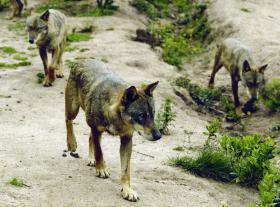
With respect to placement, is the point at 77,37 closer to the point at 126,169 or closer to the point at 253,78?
the point at 253,78

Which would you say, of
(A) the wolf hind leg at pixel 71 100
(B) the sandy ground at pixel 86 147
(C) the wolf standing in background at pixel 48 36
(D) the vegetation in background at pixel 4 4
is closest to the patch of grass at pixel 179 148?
(B) the sandy ground at pixel 86 147

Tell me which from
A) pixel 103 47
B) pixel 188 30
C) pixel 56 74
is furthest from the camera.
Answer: pixel 188 30

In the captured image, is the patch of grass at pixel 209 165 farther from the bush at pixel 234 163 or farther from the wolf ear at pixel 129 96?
the wolf ear at pixel 129 96

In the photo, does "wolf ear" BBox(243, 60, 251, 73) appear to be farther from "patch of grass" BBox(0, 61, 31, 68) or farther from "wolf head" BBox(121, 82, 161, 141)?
"wolf head" BBox(121, 82, 161, 141)

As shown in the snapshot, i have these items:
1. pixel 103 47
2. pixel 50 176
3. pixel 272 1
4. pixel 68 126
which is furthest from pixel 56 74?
pixel 272 1

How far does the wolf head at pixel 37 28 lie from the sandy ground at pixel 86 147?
111 cm

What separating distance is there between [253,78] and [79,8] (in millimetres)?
11109

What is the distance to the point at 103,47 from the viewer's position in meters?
17.7

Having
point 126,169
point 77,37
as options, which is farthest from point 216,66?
point 126,169

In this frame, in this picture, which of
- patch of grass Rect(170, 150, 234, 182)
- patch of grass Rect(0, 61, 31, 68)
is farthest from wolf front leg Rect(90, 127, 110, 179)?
patch of grass Rect(0, 61, 31, 68)

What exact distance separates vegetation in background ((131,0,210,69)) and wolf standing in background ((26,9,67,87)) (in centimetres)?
473

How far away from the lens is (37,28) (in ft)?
45.9

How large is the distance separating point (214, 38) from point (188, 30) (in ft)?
6.92

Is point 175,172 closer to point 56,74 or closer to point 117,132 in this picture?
point 117,132
